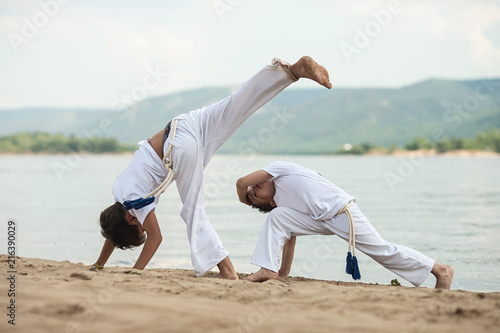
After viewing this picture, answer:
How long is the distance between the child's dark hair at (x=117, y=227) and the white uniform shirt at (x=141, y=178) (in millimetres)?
82

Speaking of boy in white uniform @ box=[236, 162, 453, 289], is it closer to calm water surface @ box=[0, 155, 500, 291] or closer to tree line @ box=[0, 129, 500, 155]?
calm water surface @ box=[0, 155, 500, 291]

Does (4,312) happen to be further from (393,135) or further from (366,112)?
(366,112)

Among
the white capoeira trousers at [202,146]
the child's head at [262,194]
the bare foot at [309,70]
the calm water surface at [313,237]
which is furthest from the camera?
the calm water surface at [313,237]

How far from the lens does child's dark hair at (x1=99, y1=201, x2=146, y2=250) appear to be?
463cm

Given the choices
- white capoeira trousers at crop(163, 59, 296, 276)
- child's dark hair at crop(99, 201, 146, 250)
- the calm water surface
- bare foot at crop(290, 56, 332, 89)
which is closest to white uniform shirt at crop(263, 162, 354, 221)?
white capoeira trousers at crop(163, 59, 296, 276)

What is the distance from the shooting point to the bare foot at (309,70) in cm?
421

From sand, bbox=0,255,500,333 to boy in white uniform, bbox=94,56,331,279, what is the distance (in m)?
0.79

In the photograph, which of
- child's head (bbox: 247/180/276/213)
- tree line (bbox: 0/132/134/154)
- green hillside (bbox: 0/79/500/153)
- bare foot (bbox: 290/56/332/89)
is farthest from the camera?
green hillside (bbox: 0/79/500/153)

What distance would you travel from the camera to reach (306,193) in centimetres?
467

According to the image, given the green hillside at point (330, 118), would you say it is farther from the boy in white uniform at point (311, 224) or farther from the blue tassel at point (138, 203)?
the blue tassel at point (138, 203)

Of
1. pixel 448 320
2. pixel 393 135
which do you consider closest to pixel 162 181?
pixel 448 320

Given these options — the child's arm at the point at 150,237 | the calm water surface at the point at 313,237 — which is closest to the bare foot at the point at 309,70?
the child's arm at the point at 150,237

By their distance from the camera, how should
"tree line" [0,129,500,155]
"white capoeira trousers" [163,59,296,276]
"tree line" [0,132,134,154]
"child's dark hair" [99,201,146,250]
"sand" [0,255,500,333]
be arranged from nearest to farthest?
"sand" [0,255,500,333], "white capoeira trousers" [163,59,296,276], "child's dark hair" [99,201,146,250], "tree line" [0,129,500,155], "tree line" [0,132,134,154]

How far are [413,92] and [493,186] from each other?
473 feet
